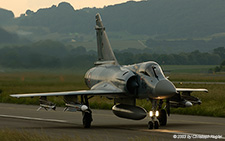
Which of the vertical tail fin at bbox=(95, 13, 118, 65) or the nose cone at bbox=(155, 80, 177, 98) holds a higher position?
the vertical tail fin at bbox=(95, 13, 118, 65)

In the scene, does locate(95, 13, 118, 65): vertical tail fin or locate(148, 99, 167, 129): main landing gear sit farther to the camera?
locate(95, 13, 118, 65): vertical tail fin

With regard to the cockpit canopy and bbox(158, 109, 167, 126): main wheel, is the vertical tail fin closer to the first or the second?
bbox(158, 109, 167, 126): main wheel

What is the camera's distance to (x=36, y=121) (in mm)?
24078

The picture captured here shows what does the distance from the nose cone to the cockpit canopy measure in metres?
0.53

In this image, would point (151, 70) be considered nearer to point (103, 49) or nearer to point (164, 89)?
point (164, 89)

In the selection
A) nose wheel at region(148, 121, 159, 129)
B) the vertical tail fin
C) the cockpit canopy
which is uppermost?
the vertical tail fin

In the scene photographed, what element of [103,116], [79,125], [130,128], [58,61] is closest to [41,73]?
[58,61]

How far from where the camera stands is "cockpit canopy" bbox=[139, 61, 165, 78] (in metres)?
19.9

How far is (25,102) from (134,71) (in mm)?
18533

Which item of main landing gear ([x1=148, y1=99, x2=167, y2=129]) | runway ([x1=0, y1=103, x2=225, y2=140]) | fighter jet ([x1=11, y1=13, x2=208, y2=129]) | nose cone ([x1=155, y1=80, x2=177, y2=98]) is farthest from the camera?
fighter jet ([x1=11, y1=13, x2=208, y2=129])

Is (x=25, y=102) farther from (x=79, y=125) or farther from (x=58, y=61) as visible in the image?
(x=79, y=125)

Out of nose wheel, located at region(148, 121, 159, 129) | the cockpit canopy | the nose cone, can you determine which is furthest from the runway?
the cockpit canopy

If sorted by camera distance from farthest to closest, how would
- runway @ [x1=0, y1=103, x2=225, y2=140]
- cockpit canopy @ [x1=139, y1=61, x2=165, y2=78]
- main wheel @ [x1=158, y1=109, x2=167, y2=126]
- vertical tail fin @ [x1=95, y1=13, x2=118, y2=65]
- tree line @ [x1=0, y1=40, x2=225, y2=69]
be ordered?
tree line @ [x1=0, y1=40, x2=225, y2=69], vertical tail fin @ [x1=95, y1=13, x2=118, y2=65], main wheel @ [x1=158, y1=109, x2=167, y2=126], cockpit canopy @ [x1=139, y1=61, x2=165, y2=78], runway @ [x1=0, y1=103, x2=225, y2=140]

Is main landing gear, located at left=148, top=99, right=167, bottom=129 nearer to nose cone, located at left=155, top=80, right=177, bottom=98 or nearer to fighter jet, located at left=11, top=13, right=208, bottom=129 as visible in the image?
fighter jet, located at left=11, top=13, right=208, bottom=129
